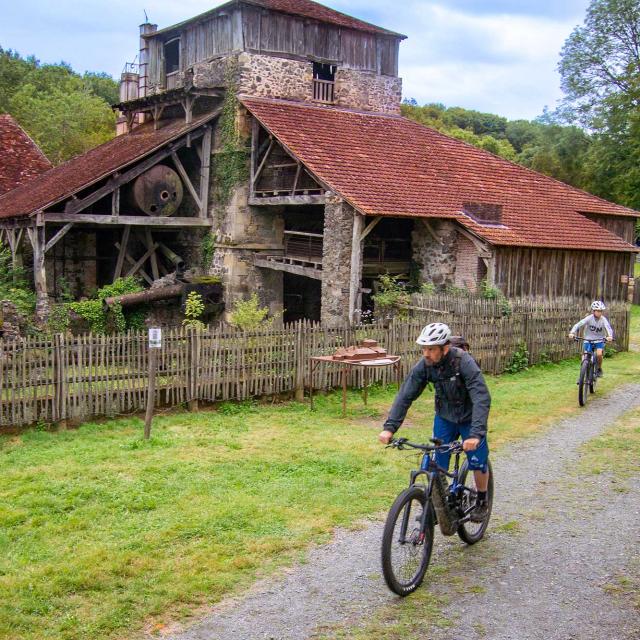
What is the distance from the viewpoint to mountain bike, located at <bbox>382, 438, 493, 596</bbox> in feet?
17.0

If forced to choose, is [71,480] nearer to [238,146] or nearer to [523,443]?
[523,443]

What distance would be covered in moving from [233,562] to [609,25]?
37777 mm

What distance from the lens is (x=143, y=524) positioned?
666cm

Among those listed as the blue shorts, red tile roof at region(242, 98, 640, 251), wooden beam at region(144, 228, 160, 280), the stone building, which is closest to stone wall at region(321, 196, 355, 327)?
the stone building

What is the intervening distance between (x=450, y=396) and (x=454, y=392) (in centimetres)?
5

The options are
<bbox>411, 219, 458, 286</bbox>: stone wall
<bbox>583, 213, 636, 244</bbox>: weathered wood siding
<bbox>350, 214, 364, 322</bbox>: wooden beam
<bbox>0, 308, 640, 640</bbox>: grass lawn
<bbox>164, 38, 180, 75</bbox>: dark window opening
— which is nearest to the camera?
<bbox>0, 308, 640, 640</bbox>: grass lawn

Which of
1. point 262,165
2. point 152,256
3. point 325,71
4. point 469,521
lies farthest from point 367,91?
point 469,521

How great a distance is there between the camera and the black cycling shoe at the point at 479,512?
19.9 feet

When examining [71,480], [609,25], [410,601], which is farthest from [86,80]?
[410,601]

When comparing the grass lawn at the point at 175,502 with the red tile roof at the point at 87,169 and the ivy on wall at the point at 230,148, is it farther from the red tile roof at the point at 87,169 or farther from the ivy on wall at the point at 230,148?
the ivy on wall at the point at 230,148

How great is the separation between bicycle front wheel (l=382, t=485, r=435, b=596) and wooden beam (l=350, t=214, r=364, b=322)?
40.3 ft

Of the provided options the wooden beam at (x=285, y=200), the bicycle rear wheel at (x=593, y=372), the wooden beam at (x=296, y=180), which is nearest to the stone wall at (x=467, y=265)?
the wooden beam at (x=285, y=200)

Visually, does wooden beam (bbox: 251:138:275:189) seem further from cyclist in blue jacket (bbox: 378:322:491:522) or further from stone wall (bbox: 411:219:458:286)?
cyclist in blue jacket (bbox: 378:322:491:522)

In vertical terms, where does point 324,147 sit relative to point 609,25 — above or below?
below
